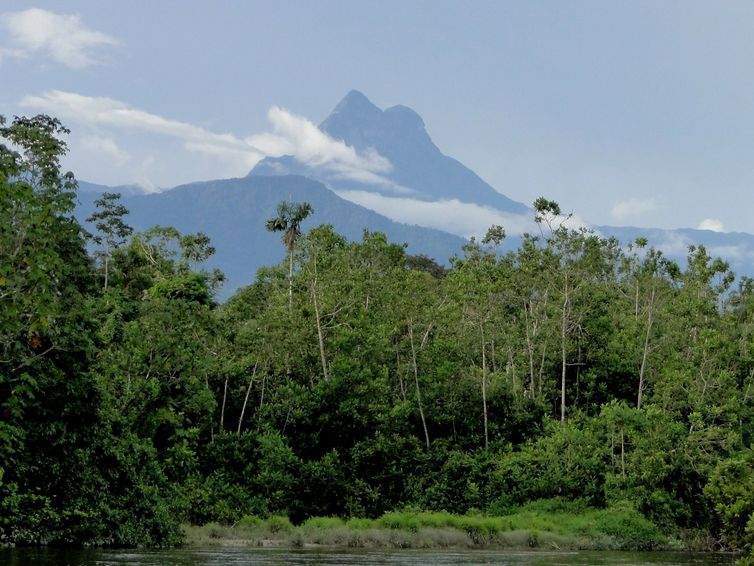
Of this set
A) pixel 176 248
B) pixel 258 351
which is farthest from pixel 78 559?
pixel 176 248

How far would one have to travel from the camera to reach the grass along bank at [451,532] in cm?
4875

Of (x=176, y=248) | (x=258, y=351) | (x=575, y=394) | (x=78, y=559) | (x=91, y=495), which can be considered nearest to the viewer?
(x=78, y=559)

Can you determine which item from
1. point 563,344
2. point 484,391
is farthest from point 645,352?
point 484,391

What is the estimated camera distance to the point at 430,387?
6072 centimetres

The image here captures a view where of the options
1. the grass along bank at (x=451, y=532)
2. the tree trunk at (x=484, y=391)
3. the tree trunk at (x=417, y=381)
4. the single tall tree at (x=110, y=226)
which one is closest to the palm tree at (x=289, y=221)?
the tree trunk at (x=417, y=381)

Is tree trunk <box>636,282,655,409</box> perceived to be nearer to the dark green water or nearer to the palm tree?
the dark green water

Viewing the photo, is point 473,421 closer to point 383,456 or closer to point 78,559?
point 383,456

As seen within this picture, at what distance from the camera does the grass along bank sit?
48750 millimetres

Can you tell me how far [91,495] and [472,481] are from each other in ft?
92.8

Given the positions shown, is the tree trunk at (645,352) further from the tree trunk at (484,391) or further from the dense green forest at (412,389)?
the tree trunk at (484,391)

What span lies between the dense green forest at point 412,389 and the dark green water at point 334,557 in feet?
11.2

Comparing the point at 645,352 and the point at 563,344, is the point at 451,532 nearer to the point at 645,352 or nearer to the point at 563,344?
the point at 563,344

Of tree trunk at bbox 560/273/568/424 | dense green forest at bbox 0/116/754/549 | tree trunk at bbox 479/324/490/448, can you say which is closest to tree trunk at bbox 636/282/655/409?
dense green forest at bbox 0/116/754/549

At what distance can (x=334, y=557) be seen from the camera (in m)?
38.9
